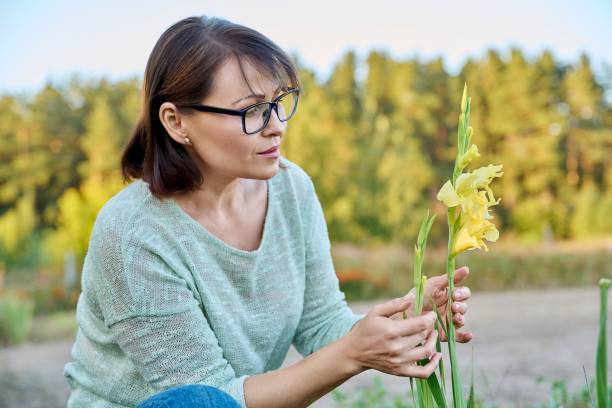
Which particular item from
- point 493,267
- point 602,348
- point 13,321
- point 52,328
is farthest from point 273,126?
point 493,267

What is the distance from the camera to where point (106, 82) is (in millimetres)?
9805

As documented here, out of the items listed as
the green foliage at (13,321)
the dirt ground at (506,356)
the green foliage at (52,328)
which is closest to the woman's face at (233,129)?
the dirt ground at (506,356)

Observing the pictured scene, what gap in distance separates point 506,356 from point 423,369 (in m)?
4.40

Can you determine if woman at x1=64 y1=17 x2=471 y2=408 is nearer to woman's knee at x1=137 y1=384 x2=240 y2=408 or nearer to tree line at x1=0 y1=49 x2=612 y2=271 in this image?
woman's knee at x1=137 y1=384 x2=240 y2=408

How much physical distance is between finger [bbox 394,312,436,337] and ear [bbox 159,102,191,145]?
0.76m

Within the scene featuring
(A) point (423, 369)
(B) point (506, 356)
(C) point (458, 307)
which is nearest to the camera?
(A) point (423, 369)

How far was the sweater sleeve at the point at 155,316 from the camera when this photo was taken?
5.26ft

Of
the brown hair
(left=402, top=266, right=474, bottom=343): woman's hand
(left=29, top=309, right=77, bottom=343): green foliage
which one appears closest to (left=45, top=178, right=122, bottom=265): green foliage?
(left=29, top=309, right=77, bottom=343): green foliage

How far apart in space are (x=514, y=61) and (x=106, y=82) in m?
6.40

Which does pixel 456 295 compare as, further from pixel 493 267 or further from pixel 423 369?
pixel 493 267

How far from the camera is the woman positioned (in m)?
1.61

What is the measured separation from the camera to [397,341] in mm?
1248

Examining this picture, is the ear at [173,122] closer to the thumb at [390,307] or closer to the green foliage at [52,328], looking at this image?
the thumb at [390,307]

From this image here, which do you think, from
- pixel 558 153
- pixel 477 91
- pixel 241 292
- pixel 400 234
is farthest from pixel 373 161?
pixel 241 292
